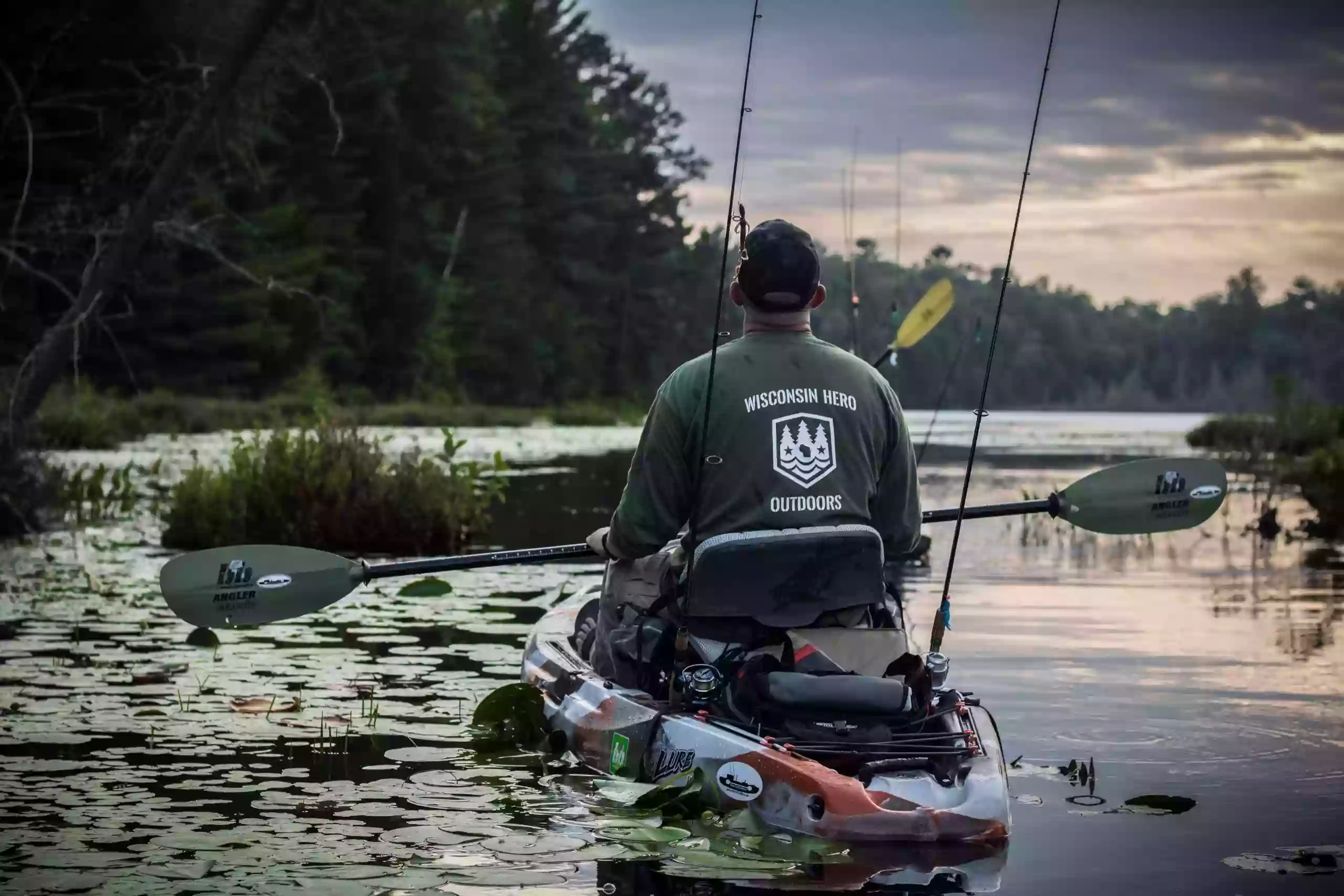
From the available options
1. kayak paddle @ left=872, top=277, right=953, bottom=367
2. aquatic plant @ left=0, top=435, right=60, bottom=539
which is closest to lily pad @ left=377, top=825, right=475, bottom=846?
kayak paddle @ left=872, top=277, right=953, bottom=367

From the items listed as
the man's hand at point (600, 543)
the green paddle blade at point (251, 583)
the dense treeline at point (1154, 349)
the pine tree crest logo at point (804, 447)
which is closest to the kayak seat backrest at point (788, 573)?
the pine tree crest logo at point (804, 447)

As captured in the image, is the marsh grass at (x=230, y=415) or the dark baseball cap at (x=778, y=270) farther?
the marsh grass at (x=230, y=415)

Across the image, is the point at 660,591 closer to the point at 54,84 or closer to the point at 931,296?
the point at 931,296

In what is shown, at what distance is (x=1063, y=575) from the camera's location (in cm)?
1614

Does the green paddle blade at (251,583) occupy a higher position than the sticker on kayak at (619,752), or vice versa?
the green paddle blade at (251,583)

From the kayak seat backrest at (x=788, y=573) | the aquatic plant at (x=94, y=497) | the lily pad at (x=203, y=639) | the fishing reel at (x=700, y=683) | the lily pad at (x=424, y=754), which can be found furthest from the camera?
the aquatic plant at (x=94, y=497)

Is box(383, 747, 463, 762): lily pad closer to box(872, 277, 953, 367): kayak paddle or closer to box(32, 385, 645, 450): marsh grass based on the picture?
box(872, 277, 953, 367): kayak paddle

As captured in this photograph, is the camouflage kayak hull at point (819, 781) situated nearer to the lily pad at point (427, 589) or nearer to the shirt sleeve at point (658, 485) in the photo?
the shirt sleeve at point (658, 485)

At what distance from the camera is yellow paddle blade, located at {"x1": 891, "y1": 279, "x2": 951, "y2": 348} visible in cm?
1161

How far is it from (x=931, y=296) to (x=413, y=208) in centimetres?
5744

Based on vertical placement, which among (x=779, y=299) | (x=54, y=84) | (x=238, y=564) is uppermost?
(x=54, y=84)

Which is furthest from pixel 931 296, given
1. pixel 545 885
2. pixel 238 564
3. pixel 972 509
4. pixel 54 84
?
pixel 54 84

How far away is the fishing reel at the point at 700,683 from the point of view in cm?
651

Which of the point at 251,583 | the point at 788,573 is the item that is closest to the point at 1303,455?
the point at 251,583
